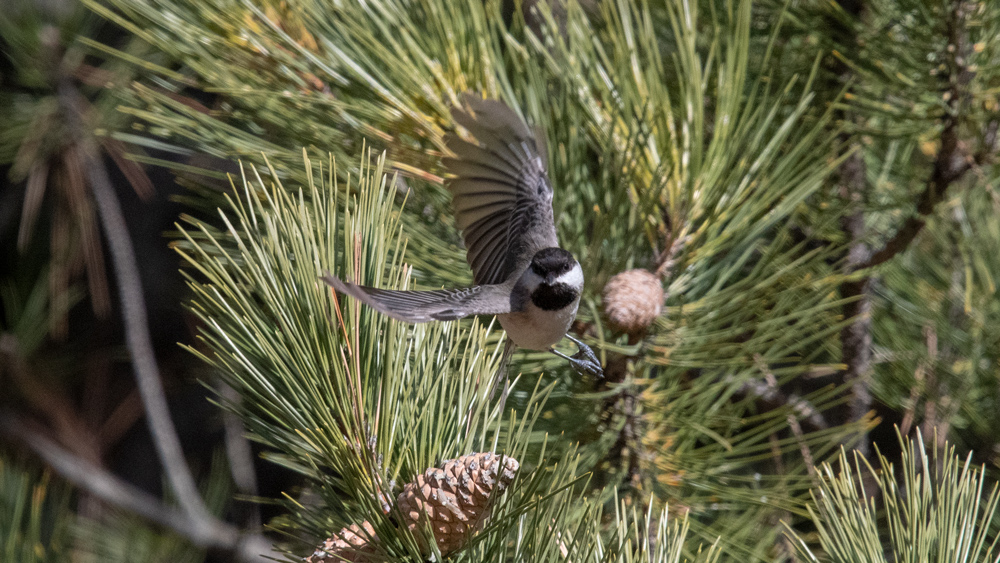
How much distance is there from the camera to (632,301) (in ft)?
2.24

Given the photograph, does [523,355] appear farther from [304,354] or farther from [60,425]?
[60,425]

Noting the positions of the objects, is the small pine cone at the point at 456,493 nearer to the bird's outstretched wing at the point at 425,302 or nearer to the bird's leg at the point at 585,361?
the bird's outstretched wing at the point at 425,302

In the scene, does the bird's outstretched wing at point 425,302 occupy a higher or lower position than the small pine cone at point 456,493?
higher

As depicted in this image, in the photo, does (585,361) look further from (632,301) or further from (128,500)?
(128,500)

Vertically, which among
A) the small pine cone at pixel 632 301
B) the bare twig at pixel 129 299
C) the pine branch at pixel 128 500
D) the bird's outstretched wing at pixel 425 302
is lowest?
the pine branch at pixel 128 500

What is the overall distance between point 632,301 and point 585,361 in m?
0.09

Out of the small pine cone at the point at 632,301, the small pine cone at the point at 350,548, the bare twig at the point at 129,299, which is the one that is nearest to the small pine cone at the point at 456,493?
the small pine cone at the point at 350,548

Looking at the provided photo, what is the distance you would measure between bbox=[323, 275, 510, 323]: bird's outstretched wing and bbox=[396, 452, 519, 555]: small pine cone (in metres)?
0.09

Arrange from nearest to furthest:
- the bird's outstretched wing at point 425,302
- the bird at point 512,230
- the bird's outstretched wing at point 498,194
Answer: the bird's outstretched wing at point 425,302, the bird at point 512,230, the bird's outstretched wing at point 498,194

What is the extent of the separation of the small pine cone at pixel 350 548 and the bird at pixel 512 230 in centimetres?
17

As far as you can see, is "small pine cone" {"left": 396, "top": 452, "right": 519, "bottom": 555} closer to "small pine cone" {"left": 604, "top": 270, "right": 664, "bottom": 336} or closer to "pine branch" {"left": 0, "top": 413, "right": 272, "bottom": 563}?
"small pine cone" {"left": 604, "top": 270, "right": 664, "bottom": 336}

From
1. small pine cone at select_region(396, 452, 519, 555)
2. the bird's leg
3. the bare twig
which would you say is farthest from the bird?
the bare twig

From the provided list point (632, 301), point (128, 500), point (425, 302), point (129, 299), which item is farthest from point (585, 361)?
point (128, 500)

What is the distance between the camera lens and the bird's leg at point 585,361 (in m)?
0.72
